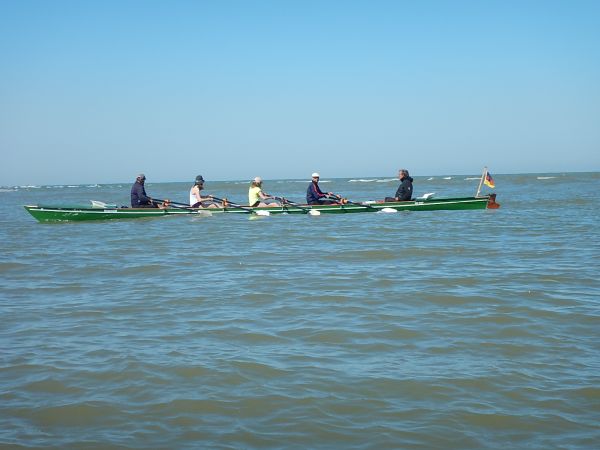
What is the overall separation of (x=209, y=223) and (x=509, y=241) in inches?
393

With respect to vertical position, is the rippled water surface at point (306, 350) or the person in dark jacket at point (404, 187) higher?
the person in dark jacket at point (404, 187)

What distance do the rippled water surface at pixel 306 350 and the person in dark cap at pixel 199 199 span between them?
31.4 ft

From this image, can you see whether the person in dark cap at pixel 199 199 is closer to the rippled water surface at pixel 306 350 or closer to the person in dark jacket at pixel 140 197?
the person in dark jacket at pixel 140 197

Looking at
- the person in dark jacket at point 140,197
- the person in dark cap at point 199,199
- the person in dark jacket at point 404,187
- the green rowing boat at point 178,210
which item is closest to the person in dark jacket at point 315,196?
the green rowing boat at point 178,210

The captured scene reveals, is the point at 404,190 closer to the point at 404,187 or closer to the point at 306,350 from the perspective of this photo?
the point at 404,187

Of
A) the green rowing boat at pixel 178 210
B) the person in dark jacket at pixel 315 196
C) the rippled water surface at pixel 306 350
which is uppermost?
the person in dark jacket at pixel 315 196

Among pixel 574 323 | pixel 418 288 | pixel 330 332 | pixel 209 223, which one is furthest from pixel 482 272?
pixel 209 223

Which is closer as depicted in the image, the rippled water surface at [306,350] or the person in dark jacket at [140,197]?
the rippled water surface at [306,350]

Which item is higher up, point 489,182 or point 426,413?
point 489,182

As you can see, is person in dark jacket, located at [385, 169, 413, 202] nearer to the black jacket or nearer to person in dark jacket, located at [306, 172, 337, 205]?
the black jacket

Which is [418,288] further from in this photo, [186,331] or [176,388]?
[176,388]

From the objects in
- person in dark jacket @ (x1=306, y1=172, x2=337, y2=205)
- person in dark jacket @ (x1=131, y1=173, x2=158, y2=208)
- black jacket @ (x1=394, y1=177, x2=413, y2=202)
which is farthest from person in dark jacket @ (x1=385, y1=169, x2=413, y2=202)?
person in dark jacket @ (x1=131, y1=173, x2=158, y2=208)

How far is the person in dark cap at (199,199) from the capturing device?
71.4 feet

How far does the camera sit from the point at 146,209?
21.8m
